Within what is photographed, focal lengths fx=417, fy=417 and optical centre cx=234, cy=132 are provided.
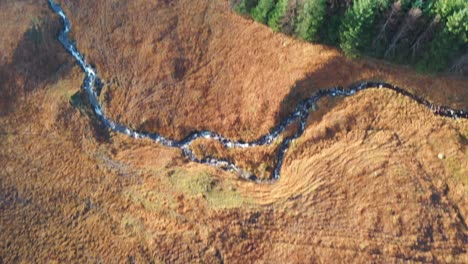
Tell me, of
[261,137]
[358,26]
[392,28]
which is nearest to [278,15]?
[358,26]

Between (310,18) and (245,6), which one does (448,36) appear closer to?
(310,18)

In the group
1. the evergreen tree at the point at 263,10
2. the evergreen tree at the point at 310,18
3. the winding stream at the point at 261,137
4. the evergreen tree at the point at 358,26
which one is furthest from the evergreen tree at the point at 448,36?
the evergreen tree at the point at 263,10

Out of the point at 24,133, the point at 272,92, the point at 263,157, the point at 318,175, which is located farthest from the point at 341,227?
the point at 24,133

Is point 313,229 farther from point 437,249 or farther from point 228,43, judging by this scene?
point 228,43

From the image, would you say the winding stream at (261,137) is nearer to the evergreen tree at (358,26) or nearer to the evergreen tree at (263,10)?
the evergreen tree at (358,26)

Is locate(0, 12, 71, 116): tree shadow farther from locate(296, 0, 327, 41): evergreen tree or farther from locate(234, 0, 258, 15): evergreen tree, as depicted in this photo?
locate(296, 0, 327, 41): evergreen tree
